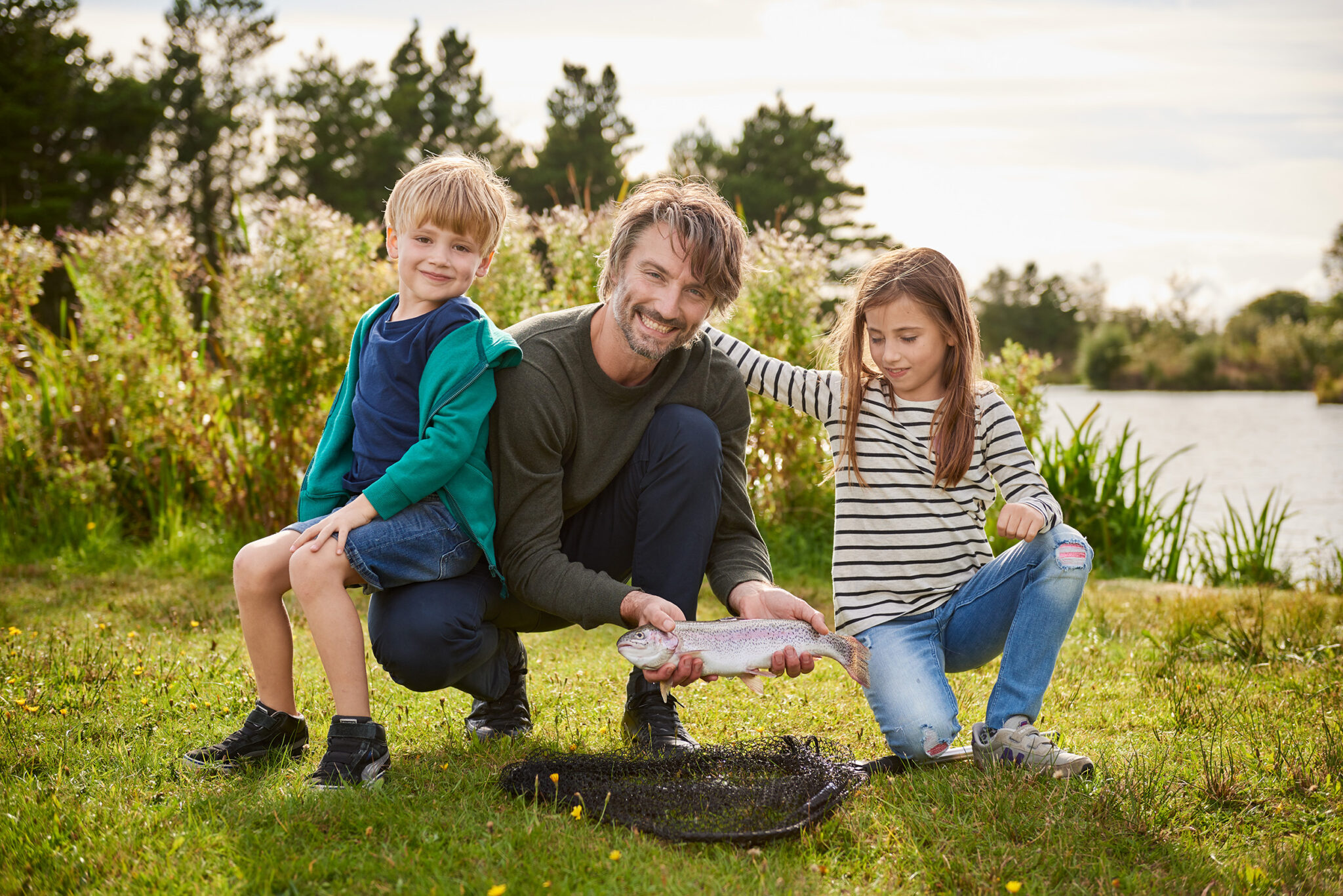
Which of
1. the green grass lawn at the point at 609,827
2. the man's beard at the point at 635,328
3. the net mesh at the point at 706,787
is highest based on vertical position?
the man's beard at the point at 635,328

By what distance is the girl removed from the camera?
2.95 metres

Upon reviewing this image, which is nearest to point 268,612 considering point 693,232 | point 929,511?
point 693,232

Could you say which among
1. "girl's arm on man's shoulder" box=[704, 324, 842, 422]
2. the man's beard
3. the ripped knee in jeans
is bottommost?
the ripped knee in jeans

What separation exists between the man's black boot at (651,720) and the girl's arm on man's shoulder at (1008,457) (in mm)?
1268

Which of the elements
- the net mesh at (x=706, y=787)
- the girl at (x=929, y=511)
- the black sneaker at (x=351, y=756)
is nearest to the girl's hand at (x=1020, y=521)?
the girl at (x=929, y=511)

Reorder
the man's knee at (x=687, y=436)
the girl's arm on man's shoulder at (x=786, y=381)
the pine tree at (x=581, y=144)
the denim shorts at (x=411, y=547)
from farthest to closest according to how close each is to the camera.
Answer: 1. the pine tree at (x=581, y=144)
2. the girl's arm on man's shoulder at (x=786, y=381)
3. the man's knee at (x=687, y=436)
4. the denim shorts at (x=411, y=547)

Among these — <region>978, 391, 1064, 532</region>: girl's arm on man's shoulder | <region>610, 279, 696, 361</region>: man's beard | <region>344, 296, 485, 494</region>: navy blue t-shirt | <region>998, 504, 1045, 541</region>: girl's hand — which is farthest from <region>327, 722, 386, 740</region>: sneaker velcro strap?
<region>978, 391, 1064, 532</region>: girl's arm on man's shoulder

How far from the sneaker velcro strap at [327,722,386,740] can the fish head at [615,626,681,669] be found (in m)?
0.74

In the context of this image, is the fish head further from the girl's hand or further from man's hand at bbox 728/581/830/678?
the girl's hand

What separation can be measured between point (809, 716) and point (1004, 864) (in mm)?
1291

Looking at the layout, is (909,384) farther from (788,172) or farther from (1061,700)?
(788,172)

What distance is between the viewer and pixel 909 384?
10.6 feet

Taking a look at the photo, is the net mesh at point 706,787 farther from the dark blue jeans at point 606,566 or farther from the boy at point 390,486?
the boy at point 390,486

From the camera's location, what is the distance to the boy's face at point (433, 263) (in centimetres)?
299
